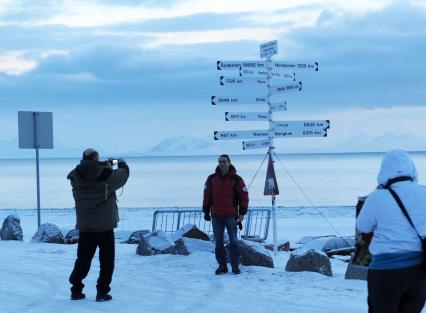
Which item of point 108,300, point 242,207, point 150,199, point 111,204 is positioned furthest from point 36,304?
point 150,199

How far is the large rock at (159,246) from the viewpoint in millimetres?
12930

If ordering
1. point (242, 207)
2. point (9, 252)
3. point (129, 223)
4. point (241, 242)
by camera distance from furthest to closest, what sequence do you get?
point (129, 223) < point (9, 252) < point (241, 242) < point (242, 207)

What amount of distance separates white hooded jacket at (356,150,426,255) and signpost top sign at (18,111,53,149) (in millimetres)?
12278

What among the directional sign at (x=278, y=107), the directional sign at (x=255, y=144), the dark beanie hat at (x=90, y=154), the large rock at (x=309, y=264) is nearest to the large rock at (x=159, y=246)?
→ the directional sign at (x=255, y=144)

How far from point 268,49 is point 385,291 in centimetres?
931

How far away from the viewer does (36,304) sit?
28.8 ft

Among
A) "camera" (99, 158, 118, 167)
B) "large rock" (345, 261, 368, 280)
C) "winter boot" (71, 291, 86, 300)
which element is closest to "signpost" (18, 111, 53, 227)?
"camera" (99, 158, 118, 167)

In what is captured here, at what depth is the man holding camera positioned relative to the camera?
866 cm

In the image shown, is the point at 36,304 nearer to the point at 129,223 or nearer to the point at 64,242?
the point at 64,242

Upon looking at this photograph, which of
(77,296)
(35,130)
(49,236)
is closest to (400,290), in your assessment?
(77,296)

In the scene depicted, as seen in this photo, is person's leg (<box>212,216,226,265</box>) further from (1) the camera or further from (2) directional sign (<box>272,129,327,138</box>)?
(2) directional sign (<box>272,129,327,138</box>)

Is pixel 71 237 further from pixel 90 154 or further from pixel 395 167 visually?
pixel 395 167

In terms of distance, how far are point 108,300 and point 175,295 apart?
2.91 ft

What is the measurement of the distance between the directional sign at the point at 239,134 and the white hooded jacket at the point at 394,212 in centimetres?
833
